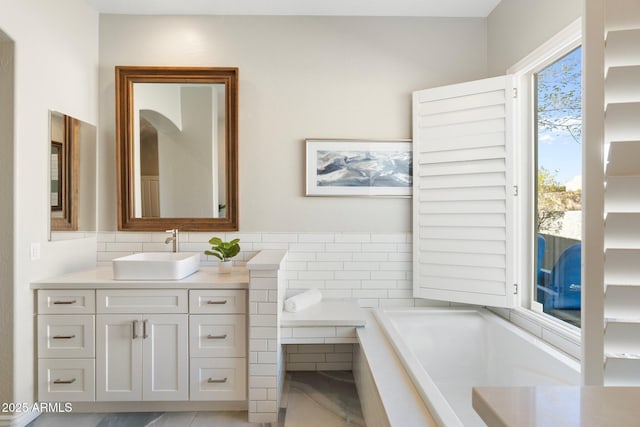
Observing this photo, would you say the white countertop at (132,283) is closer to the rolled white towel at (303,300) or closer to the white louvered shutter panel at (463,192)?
the rolled white towel at (303,300)

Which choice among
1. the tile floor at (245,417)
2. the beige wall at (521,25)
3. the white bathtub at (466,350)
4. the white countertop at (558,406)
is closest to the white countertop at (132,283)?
the tile floor at (245,417)

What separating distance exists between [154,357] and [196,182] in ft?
4.31

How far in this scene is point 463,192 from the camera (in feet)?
9.10

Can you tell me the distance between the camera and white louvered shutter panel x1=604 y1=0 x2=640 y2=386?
2.36 feet

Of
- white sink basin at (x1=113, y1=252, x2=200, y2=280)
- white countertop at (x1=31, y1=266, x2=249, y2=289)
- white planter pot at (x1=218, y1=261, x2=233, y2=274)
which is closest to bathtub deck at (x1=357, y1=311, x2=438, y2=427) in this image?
white countertop at (x1=31, y1=266, x2=249, y2=289)

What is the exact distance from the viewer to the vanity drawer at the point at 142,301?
2.35 metres

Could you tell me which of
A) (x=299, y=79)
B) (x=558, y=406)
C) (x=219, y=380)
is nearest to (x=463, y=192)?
(x=299, y=79)

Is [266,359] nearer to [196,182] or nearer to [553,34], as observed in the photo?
[196,182]

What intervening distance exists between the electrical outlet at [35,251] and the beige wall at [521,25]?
10.9 feet

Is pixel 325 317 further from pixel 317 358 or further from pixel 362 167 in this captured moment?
pixel 362 167

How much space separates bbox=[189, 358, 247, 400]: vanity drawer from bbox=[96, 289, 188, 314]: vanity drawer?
1.26 feet

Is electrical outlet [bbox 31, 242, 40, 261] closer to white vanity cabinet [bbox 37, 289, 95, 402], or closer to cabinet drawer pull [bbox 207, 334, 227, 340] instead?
white vanity cabinet [bbox 37, 289, 95, 402]

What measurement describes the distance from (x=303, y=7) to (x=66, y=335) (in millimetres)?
2798

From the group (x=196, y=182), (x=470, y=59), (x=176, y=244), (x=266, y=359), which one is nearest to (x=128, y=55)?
(x=196, y=182)
